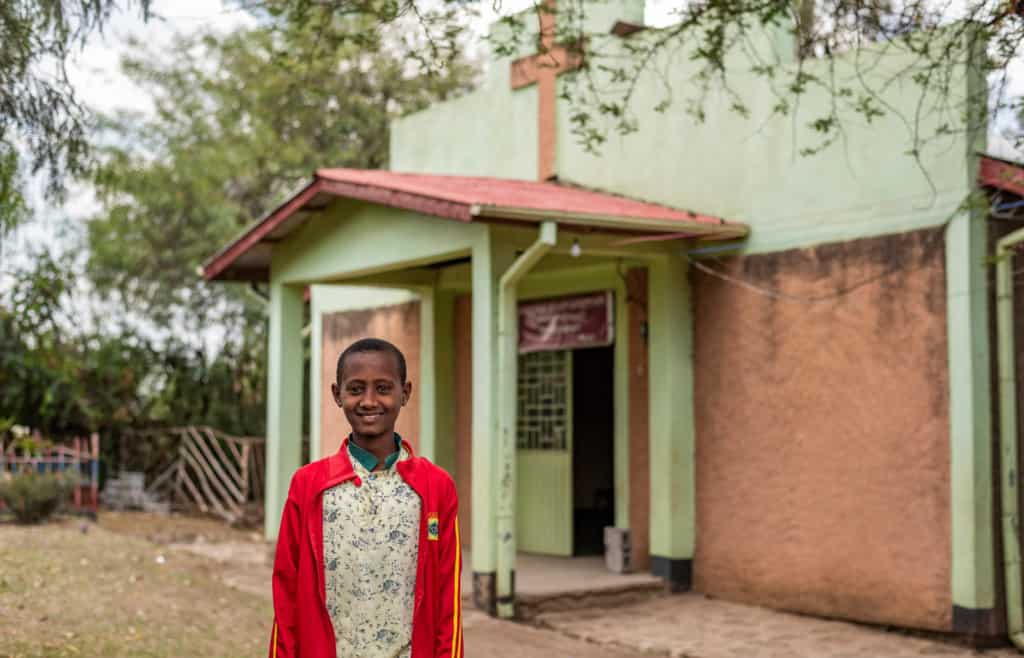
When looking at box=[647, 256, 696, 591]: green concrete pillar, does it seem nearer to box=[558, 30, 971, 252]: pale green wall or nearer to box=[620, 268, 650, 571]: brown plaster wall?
box=[620, 268, 650, 571]: brown plaster wall

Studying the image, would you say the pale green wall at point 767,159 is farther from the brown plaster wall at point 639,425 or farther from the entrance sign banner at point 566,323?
the entrance sign banner at point 566,323

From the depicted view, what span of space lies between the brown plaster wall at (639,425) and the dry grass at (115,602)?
10.6 ft

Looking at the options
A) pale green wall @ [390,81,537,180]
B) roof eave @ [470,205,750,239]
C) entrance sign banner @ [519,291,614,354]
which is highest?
pale green wall @ [390,81,537,180]

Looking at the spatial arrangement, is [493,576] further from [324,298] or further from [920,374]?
[324,298]

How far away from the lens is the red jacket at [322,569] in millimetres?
3285

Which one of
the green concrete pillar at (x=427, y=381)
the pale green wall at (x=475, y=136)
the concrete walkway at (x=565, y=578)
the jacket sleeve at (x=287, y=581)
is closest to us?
the jacket sleeve at (x=287, y=581)

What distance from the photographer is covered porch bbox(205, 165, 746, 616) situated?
28.6 feet

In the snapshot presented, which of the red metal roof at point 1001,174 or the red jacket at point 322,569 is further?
the red metal roof at point 1001,174

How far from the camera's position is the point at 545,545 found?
1142 centimetres

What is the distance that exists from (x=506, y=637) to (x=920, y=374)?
3.38 m

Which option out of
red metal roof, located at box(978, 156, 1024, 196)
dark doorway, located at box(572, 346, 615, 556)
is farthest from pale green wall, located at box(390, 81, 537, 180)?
red metal roof, located at box(978, 156, 1024, 196)

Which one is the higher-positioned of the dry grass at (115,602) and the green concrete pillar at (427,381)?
the green concrete pillar at (427,381)

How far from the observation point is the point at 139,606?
27.4ft

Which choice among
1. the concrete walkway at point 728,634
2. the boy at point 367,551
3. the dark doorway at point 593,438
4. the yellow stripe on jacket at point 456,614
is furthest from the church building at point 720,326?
the yellow stripe on jacket at point 456,614
